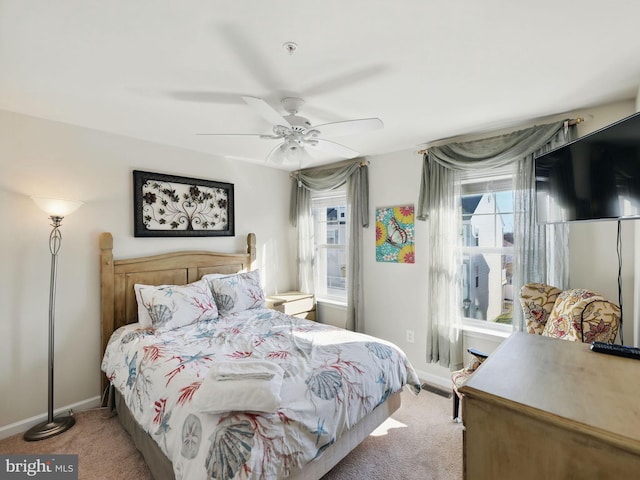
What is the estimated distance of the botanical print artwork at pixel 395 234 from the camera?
326 centimetres

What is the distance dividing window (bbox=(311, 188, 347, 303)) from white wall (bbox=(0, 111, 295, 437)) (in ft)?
6.13

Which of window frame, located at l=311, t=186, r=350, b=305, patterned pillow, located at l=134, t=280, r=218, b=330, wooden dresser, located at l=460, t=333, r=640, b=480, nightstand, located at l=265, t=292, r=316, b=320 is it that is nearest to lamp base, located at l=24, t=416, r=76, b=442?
patterned pillow, located at l=134, t=280, r=218, b=330

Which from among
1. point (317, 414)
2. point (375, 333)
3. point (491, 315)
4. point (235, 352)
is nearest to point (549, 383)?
point (317, 414)

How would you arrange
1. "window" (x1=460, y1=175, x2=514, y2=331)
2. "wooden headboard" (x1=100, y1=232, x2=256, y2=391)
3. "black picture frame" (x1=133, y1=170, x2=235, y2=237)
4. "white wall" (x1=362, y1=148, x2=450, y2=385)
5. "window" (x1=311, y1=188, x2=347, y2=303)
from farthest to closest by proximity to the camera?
"window" (x1=311, y1=188, x2=347, y2=303)
"white wall" (x1=362, y1=148, x2=450, y2=385)
"black picture frame" (x1=133, y1=170, x2=235, y2=237)
"window" (x1=460, y1=175, x2=514, y2=331)
"wooden headboard" (x1=100, y1=232, x2=256, y2=391)

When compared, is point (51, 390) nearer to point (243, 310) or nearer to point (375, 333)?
point (243, 310)

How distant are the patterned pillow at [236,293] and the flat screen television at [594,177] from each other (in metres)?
2.63

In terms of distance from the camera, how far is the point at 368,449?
2.12m

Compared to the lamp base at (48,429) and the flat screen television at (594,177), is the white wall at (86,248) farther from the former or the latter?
the flat screen television at (594,177)

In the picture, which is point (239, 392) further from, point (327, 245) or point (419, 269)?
point (327, 245)

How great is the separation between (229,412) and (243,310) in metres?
1.74

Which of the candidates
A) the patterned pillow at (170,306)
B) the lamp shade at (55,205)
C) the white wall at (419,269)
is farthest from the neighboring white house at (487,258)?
the lamp shade at (55,205)

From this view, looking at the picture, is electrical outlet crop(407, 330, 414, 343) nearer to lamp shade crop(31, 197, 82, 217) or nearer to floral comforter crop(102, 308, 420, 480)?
floral comforter crop(102, 308, 420, 480)

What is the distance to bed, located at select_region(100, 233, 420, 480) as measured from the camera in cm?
135

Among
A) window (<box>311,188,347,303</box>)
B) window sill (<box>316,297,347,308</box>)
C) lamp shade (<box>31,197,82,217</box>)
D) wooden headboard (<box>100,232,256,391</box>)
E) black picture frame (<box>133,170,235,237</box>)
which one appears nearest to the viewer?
lamp shade (<box>31,197,82,217</box>)
